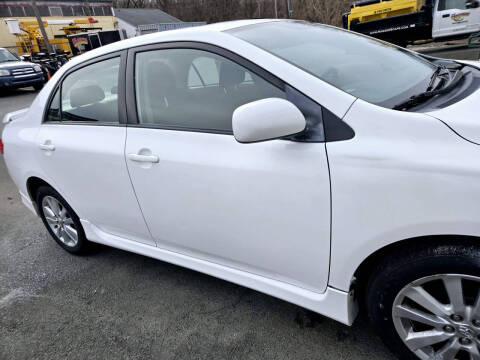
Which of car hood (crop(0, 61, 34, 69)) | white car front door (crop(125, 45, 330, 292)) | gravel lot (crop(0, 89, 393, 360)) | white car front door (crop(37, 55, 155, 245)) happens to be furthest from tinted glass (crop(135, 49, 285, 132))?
car hood (crop(0, 61, 34, 69))

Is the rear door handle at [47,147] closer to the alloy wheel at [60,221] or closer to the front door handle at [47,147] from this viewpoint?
the front door handle at [47,147]

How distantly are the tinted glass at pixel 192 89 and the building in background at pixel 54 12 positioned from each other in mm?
41830

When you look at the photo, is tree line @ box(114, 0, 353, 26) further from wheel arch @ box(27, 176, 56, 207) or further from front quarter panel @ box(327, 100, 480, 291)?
front quarter panel @ box(327, 100, 480, 291)

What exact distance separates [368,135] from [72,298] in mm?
2270

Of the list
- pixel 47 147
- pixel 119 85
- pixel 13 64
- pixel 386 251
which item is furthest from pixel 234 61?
pixel 13 64

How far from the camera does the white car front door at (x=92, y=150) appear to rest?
2.30 meters

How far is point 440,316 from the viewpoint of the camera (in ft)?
5.06

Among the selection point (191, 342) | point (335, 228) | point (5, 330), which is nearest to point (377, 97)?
point (335, 228)

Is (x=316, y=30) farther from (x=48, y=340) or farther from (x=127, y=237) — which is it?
(x=48, y=340)

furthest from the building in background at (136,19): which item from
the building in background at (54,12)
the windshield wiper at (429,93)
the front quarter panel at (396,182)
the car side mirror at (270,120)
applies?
the front quarter panel at (396,182)

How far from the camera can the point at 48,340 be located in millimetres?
2262

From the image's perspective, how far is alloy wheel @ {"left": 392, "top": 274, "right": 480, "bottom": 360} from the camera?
4.75 feet

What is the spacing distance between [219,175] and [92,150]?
101 cm

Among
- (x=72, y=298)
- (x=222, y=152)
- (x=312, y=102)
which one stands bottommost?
(x=72, y=298)
